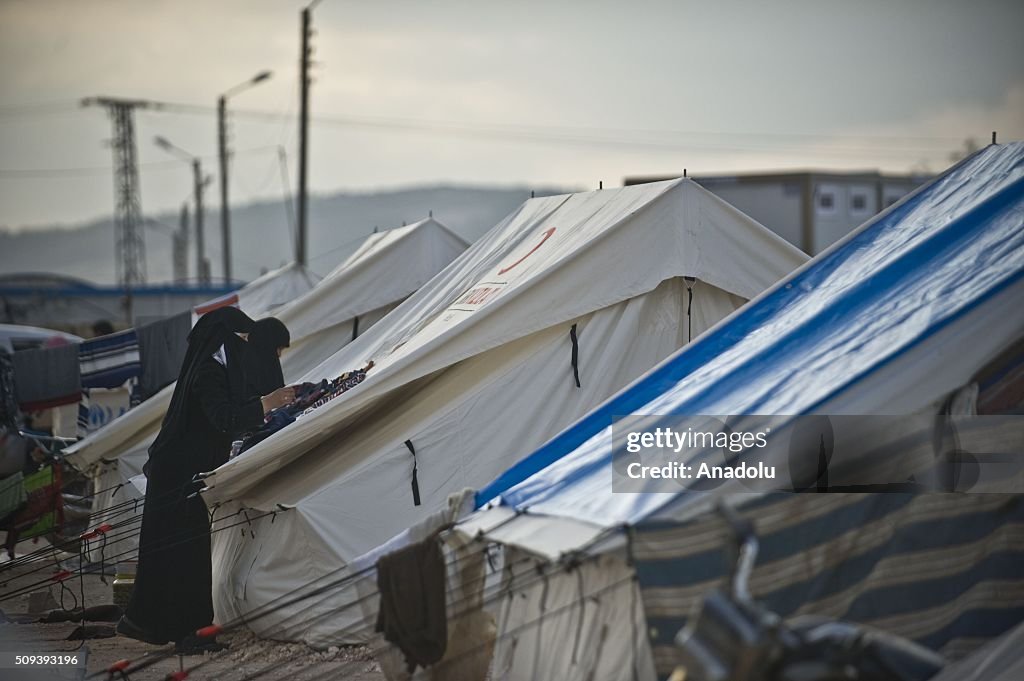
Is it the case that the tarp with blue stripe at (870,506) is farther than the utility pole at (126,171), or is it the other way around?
the utility pole at (126,171)

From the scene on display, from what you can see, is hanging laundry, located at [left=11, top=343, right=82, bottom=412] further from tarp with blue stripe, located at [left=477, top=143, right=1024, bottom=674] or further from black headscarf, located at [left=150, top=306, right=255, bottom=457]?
tarp with blue stripe, located at [left=477, top=143, right=1024, bottom=674]

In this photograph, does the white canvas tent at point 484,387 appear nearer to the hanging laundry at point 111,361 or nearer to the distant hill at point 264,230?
the hanging laundry at point 111,361

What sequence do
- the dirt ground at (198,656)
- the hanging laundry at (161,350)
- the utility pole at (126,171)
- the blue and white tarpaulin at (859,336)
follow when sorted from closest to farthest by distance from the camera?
1. the blue and white tarpaulin at (859,336)
2. the dirt ground at (198,656)
3. the hanging laundry at (161,350)
4. the utility pole at (126,171)

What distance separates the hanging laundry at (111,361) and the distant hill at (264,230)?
129952mm

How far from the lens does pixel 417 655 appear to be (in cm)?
409

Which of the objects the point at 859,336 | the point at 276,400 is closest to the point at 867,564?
the point at 859,336

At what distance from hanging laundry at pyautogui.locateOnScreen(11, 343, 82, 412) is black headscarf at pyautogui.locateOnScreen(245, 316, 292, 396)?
16.6 ft

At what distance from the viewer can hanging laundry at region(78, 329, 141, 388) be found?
1120cm

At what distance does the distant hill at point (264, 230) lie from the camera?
5974 inches

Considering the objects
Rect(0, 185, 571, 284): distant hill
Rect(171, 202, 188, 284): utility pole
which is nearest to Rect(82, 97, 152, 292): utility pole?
Rect(171, 202, 188, 284): utility pole

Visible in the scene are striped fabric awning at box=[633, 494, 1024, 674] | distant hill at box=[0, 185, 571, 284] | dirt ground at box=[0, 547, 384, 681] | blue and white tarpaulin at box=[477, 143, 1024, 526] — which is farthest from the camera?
distant hill at box=[0, 185, 571, 284]

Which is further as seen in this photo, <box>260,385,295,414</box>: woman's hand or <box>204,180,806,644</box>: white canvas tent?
<box>260,385,295,414</box>: woman's hand

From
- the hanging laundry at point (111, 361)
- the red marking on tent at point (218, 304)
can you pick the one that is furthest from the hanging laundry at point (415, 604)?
the hanging laundry at point (111, 361)

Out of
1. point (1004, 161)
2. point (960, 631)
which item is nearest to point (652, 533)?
point (960, 631)
